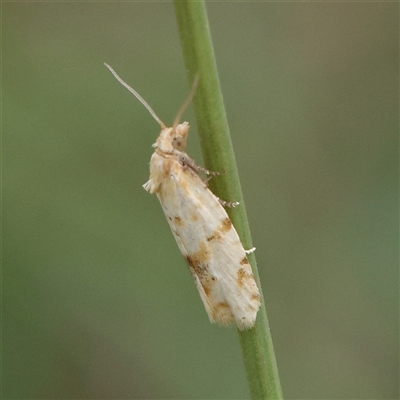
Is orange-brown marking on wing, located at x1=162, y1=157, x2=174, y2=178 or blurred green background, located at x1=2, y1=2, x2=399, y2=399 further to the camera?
blurred green background, located at x1=2, y1=2, x2=399, y2=399

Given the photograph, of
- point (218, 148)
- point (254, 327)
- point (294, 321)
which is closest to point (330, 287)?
point (294, 321)

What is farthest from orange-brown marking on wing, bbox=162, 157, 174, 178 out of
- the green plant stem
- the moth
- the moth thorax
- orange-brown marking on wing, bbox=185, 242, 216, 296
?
the green plant stem

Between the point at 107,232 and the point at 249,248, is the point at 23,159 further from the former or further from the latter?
the point at 249,248

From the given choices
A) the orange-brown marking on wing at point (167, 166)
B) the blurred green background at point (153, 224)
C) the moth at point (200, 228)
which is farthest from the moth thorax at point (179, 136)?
the blurred green background at point (153, 224)

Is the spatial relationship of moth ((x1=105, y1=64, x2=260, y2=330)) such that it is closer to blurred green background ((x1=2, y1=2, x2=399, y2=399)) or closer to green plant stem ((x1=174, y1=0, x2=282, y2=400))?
green plant stem ((x1=174, y1=0, x2=282, y2=400))

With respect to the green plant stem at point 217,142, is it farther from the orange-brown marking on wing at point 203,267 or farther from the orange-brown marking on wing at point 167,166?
the orange-brown marking on wing at point 167,166
